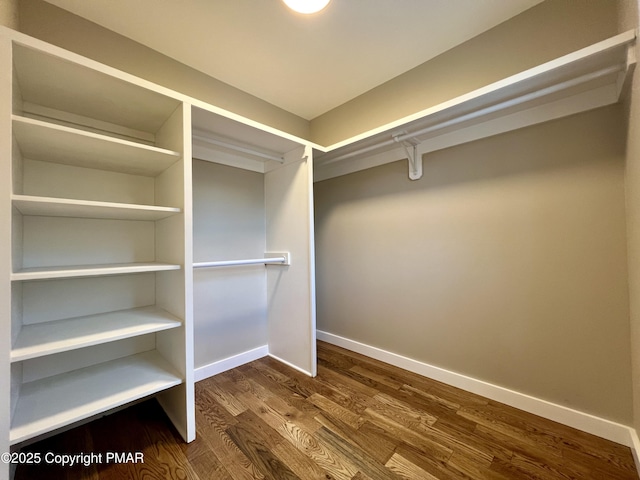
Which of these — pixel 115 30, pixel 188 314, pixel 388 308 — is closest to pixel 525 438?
pixel 388 308

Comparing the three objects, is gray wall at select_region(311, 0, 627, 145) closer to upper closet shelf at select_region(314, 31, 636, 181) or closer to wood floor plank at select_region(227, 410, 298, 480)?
upper closet shelf at select_region(314, 31, 636, 181)

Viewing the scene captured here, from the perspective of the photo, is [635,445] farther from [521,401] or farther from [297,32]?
[297,32]

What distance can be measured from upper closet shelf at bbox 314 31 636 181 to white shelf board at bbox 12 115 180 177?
1.31m

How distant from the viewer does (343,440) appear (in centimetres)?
135

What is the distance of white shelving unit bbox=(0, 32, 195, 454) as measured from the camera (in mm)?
1050

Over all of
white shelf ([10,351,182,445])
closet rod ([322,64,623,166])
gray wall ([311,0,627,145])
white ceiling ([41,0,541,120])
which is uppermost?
white ceiling ([41,0,541,120])

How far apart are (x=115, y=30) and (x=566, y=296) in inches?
128

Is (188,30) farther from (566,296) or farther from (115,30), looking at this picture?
(566,296)

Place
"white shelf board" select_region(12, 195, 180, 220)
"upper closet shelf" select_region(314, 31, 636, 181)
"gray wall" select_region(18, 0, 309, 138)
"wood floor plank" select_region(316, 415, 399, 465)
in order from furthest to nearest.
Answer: "gray wall" select_region(18, 0, 309, 138) < "wood floor plank" select_region(316, 415, 399, 465) < "upper closet shelf" select_region(314, 31, 636, 181) < "white shelf board" select_region(12, 195, 180, 220)

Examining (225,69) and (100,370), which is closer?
(100,370)

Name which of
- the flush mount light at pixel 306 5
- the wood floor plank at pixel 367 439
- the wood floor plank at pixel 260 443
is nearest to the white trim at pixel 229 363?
the wood floor plank at pixel 260 443

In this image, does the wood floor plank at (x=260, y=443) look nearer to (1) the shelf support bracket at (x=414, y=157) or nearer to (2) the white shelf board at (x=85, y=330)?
(2) the white shelf board at (x=85, y=330)

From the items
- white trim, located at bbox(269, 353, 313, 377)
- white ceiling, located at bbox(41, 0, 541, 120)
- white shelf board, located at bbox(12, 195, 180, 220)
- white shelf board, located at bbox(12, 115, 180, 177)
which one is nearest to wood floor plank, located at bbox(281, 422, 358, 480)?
white trim, located at bbox(269, 353, 313, 377)

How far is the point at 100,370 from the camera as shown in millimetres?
1424
